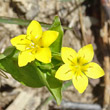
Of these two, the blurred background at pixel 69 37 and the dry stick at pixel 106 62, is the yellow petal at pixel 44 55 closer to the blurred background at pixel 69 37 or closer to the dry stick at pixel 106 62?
the blurred background at pixel 69 37

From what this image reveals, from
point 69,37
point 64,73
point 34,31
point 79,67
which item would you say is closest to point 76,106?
point 69,37

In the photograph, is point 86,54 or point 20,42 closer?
point 20,42

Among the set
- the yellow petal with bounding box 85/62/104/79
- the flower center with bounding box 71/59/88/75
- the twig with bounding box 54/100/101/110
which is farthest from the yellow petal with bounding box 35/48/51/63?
the twig with bounding box 54/100/101/110

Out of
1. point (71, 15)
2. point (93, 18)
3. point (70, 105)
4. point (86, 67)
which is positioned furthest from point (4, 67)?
point (93, 18)

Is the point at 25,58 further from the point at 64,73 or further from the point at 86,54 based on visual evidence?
the point at 86,54

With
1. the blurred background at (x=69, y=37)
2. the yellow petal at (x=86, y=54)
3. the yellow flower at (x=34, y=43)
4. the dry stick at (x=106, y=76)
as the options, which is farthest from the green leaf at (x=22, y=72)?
the dry stick at (x=106, y=76)

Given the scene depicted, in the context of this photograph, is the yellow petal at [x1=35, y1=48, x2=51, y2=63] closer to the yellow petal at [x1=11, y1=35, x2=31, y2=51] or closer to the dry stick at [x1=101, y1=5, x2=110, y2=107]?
the yellow petal at [x1=11, y1=35, x2=31, y2=51]

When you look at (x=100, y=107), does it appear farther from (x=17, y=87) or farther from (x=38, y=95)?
(x=17, y=87)
